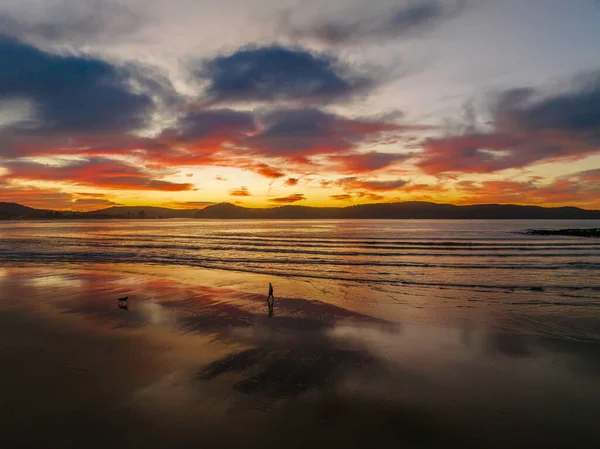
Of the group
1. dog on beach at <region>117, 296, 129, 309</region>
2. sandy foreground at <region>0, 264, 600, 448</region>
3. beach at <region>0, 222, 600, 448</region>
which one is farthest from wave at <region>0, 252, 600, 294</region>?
dog on beach at <region>117, 296, 129, 309</region>

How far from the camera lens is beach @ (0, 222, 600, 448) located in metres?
6.83

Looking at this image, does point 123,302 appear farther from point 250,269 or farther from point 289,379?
point 250,269

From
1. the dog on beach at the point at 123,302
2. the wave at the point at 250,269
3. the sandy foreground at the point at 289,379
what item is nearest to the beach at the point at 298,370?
the sandy foreground at the point at 289,379

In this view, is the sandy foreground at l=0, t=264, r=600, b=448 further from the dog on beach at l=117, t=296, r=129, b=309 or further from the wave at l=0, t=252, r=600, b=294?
the wave at l=0, t=252, r=600, b=294

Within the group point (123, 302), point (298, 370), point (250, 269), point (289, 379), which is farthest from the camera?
point (250, 269)

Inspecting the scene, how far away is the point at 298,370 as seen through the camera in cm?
959

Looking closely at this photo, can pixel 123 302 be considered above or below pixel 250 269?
above

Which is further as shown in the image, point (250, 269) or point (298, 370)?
point (250, 269)

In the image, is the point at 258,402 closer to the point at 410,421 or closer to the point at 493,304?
the point at 410,421

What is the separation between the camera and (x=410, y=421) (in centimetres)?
723

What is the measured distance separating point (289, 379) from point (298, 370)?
24.5 inches

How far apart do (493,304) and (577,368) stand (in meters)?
8.40

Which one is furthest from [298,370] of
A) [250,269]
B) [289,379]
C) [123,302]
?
[250,269]

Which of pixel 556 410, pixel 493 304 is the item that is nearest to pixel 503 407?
pixel 556 410
